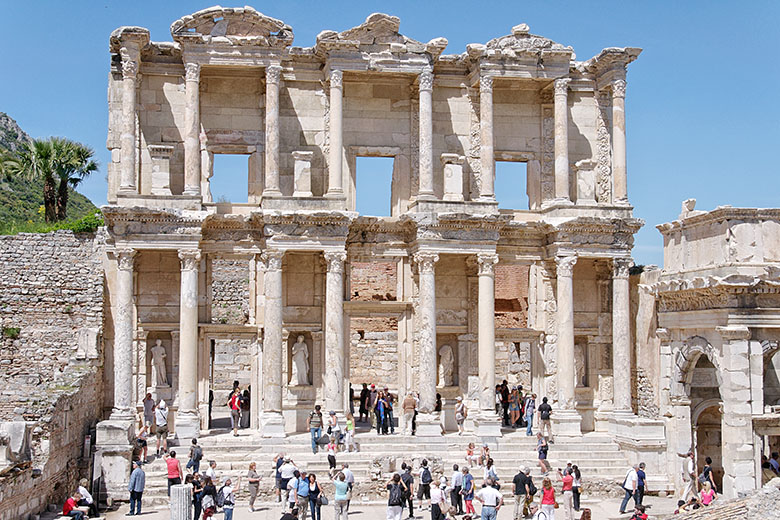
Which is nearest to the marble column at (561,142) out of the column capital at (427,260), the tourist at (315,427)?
the column capital at (427,260)

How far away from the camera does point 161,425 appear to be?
79.2ft

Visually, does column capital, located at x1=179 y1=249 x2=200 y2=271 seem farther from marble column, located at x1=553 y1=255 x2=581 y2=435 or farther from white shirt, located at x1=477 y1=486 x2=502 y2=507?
white shirt, located at x1=477 y1=486 x2=502 y2=507

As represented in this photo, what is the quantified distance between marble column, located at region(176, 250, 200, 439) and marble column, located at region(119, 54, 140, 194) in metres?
2.32

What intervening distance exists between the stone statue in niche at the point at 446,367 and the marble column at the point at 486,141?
14.7ft

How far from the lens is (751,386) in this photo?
2008 cm

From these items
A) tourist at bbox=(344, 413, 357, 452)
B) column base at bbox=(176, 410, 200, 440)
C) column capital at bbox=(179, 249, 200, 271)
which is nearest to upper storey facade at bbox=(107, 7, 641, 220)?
column capital at bbox=(179, 249, 200, 271)

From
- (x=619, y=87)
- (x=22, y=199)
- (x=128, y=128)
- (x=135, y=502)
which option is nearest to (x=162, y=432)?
(x=135, y=502)

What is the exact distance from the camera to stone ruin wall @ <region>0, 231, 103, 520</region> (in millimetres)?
22703

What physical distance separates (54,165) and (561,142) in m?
16.9

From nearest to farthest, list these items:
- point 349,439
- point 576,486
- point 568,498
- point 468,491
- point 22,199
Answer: point 468,491, point 568,498, point 576,486, point 349,439, point 22,199

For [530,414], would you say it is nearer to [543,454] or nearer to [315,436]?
[543,454]

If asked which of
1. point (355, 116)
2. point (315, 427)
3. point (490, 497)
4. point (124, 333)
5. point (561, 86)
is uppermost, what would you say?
point (561, 86)

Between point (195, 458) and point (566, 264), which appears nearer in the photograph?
point (195, 458)

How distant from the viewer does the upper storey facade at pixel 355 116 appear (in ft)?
84.6
